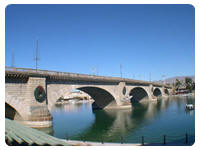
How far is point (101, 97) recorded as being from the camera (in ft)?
183

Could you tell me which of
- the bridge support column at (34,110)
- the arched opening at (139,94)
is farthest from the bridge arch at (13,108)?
the arched opening at (139,94)

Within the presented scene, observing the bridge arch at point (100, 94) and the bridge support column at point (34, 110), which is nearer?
the bridge support column at point (34, 110)

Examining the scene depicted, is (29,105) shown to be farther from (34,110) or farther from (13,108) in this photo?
(13,108)

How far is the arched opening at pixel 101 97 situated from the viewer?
5131 cm

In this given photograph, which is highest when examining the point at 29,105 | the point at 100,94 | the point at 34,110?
the point at 29,105

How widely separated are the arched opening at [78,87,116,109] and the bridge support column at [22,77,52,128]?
2231cm

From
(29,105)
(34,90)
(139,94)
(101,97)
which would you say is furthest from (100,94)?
(139,94)

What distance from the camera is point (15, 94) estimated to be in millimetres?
25875

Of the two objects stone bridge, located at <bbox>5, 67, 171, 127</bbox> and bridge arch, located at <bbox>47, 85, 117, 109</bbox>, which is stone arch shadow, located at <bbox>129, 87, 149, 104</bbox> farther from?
stone bridge, located at <bbox>5, 67, 171, 127</bbox>

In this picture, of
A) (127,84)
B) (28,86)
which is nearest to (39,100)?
(28,86)

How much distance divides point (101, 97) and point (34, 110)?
3021 cm

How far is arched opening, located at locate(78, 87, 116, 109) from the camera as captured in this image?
51312 mm

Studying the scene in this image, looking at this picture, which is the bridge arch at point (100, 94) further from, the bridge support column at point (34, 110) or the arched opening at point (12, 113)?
the arched opening at point (12, 113)

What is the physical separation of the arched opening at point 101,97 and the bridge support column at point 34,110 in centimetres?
2231
